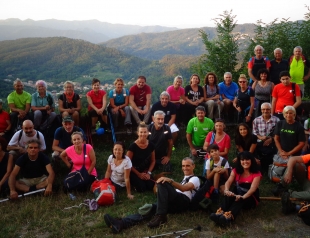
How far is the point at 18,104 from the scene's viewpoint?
8109 millimetres

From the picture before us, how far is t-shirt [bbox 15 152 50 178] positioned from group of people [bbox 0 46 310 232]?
17 millimetres

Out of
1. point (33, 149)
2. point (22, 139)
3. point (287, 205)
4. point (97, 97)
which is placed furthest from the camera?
point (97, 97)

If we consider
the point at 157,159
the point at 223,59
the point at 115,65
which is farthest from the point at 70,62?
the point at 157,159

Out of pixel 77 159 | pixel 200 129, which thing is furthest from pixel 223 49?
pixel 77 159

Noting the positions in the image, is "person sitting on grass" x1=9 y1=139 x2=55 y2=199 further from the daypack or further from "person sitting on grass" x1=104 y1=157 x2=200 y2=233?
"person sitting on grass" x1=104 y1=157 x2=200 y2=233

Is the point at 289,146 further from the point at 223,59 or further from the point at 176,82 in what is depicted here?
the point at 223,59

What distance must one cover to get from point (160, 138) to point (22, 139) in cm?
285

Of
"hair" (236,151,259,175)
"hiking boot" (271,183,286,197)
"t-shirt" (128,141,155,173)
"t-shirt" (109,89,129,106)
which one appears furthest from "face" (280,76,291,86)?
"t-shirt" (109,89,129,106)

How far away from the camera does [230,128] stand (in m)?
9.41

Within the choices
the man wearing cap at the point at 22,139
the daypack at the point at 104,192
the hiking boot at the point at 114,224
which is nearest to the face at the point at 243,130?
the daypack at the point at 104,192

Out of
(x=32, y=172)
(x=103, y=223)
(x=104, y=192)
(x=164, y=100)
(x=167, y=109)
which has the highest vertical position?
(x=164, y=100)

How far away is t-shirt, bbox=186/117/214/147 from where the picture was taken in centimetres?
730

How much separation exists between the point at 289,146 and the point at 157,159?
2677 mm

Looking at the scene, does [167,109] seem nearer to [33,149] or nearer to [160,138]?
[160,138]
